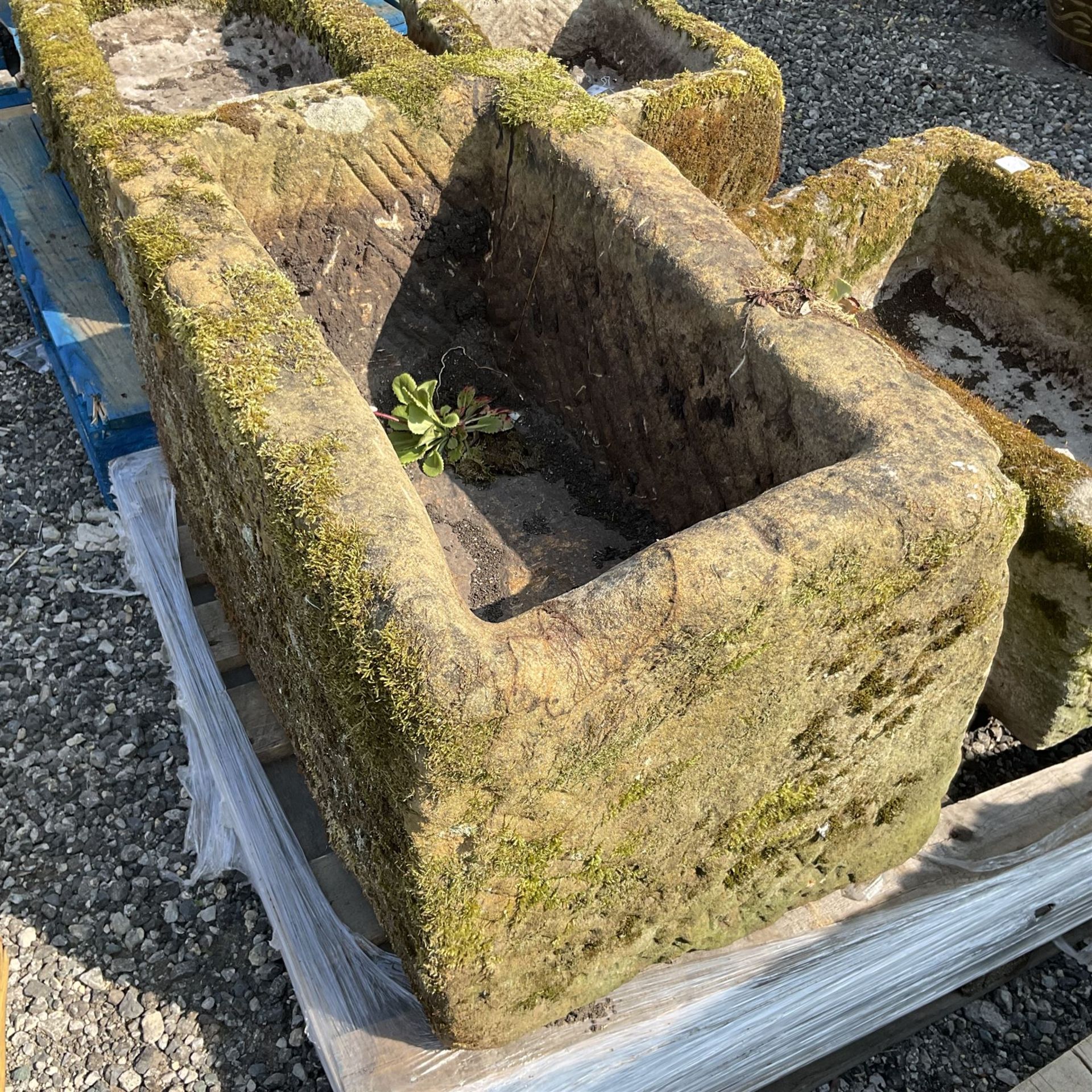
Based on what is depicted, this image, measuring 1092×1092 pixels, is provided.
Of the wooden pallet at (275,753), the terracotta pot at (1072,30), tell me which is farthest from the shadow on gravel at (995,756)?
the terracotta pot at (1072,30)

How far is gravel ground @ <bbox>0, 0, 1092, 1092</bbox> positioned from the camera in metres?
3.44

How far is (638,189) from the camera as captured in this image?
11.8 feet

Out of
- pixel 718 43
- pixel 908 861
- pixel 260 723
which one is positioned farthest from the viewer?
pixel 718 43

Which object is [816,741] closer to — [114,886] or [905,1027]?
[905,1027]

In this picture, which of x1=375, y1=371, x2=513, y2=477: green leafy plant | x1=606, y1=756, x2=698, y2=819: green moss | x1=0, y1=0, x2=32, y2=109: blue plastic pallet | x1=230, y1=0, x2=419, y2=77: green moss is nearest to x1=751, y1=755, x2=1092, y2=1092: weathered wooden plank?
x1=606, y1=756, x2=698, y2=819: green moss

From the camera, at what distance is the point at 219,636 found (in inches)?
164

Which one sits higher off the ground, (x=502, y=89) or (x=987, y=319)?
(x=502, y=89)

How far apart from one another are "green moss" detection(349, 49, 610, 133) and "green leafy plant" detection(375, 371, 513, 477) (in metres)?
1.03

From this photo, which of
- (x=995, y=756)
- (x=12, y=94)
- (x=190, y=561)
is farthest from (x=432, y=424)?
(x=12, y=94)

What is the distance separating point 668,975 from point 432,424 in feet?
7.15

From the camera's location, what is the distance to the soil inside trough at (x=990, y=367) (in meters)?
4.71

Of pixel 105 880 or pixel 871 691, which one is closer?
pixel 871 691

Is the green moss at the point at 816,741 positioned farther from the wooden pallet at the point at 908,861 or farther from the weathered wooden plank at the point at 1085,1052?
the weathered wooden plank at the point at 1085,1052

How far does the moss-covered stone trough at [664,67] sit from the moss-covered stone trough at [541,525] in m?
0.79
